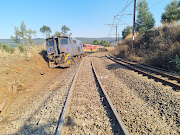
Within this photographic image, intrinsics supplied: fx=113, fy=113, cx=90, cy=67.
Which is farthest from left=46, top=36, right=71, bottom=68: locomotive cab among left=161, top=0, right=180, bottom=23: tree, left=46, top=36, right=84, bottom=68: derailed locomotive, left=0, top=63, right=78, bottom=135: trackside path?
left=161, top=0, right=180, bottom=23: tree

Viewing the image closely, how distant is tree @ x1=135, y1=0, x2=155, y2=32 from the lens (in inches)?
1037

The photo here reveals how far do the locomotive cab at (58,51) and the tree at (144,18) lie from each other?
20367mm

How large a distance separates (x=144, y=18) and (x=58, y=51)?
23.6 meters

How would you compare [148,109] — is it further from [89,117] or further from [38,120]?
[38,120]

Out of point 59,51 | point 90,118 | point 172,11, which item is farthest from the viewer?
point 172,11

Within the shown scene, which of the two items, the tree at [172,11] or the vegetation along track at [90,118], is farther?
the tree at [172,11]

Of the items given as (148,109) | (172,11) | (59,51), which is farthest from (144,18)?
(148,109)

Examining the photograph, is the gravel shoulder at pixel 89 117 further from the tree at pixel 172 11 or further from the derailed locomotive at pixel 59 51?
the tree at pixel 172 11

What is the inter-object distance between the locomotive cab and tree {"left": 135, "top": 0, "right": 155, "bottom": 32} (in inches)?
802

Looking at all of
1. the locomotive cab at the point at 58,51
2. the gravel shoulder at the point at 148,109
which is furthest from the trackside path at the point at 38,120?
the locomotive cab at the point at 58,51

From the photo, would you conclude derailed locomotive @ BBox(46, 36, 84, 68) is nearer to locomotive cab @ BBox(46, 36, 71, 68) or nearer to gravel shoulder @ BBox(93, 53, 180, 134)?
locomotive cab @ BBox(46, 36, 71, 68)

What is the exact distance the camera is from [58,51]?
1210cm

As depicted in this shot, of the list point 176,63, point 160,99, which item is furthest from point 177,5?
point 160,99

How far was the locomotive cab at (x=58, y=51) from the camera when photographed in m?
11.6
